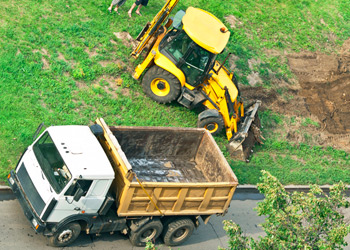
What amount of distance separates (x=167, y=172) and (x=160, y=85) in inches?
173

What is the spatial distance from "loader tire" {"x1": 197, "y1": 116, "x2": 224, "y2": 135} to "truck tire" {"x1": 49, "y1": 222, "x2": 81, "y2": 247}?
676 cm

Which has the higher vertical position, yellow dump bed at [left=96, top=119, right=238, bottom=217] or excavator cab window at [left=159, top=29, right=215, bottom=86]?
excavator cab window at [left=159, top=29, right=215, bottom=86]

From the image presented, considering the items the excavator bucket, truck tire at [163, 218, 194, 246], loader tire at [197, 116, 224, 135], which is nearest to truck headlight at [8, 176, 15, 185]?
truck tire at [163, 218, 194, 246]

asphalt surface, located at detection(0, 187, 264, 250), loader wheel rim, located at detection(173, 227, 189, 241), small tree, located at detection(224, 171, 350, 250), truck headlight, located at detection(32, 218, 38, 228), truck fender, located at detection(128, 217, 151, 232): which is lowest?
asphalt surface, located at detection(0, 187, 264, 250)

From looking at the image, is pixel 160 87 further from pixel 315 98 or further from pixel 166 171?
pixel 315 98

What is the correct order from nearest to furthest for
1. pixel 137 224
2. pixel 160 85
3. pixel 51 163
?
1. pixel 51 163
2. pixel 137 224
3. pixel 160 85

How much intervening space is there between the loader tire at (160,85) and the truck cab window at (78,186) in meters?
6.80

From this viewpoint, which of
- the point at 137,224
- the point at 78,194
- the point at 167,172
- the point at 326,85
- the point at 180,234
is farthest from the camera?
the point at 326,85

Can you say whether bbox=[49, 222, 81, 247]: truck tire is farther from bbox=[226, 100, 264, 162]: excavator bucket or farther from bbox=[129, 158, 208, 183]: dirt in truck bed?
bbox=[226, 100, 264, 162]: excavator bucket

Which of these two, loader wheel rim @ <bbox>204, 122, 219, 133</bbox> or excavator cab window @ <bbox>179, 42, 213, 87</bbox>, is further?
loader wheel rim @ <bbox>204, 122, 219, 133</bbox>

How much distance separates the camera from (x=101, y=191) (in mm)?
9875

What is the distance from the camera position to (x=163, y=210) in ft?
35.0

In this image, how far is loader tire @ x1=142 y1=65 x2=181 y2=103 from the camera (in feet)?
51.3

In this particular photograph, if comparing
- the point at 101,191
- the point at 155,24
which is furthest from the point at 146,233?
the point at 155,24
